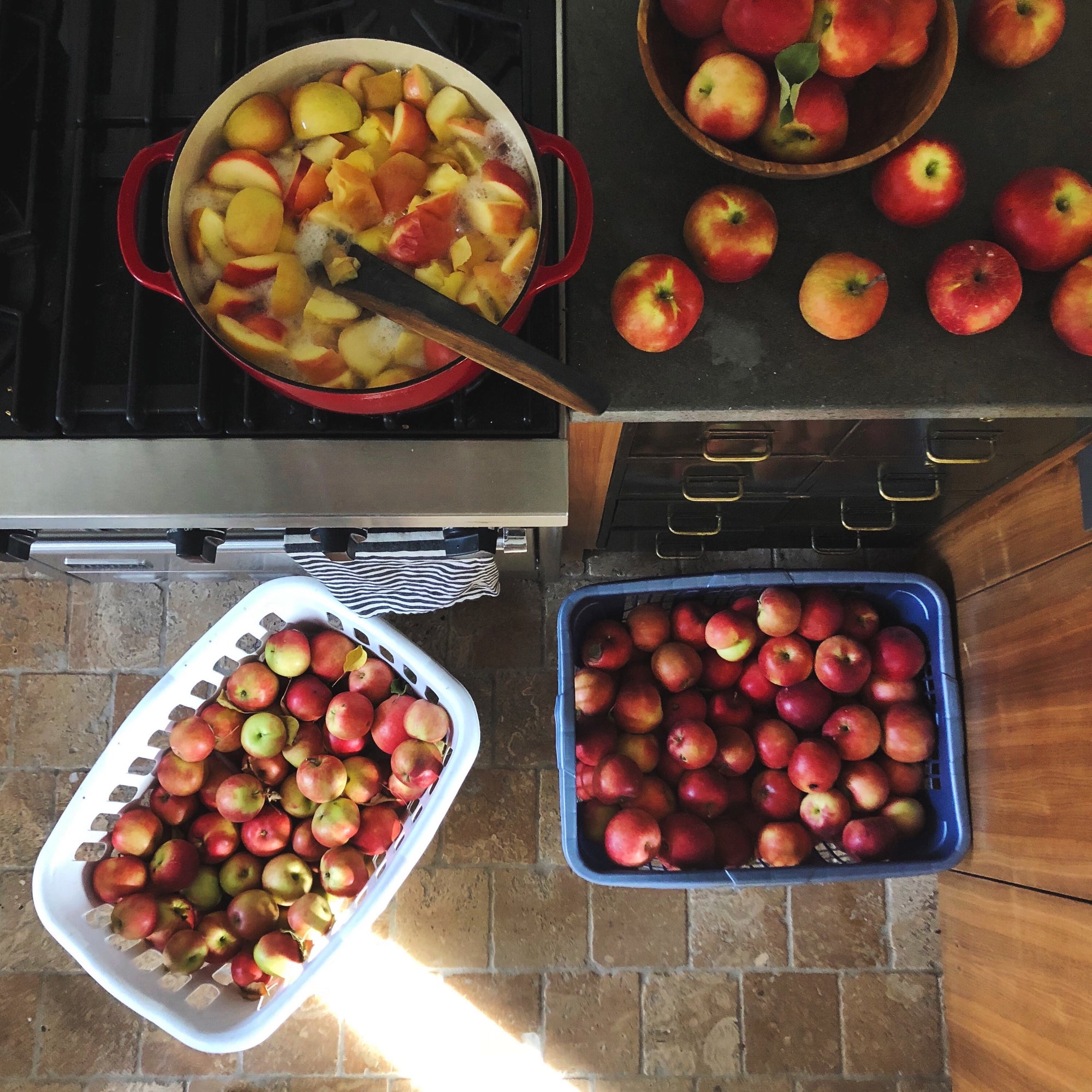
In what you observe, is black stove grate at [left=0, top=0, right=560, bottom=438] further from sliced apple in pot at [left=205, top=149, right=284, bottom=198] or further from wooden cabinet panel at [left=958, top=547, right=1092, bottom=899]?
wooden cabinet panel at [left=958, top=547, right=1092, bottom=899]

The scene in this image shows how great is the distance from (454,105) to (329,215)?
152 millimetres

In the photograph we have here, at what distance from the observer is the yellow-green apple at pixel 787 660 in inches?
50.1

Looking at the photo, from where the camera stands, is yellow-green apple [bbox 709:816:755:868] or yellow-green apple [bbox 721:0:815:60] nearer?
yellow-green apple [bbox 721:0:815:60]

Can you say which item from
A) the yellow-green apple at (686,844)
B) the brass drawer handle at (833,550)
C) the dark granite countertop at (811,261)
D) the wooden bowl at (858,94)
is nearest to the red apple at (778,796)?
the yellow-green apple at (686,844)

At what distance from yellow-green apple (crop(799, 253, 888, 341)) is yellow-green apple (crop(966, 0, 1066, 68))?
0.29m

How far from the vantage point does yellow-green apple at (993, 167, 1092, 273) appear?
2.54 feet

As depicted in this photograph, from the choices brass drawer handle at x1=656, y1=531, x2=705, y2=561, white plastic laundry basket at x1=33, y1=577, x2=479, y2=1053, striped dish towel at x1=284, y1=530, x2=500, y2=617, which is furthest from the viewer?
brass drawer handle at x1=656, y1=531, x2=705, y2=561

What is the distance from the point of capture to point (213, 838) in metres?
1.30

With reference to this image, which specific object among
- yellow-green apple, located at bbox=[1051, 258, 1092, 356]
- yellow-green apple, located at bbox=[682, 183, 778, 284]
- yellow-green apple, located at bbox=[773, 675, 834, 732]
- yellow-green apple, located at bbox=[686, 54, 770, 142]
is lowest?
yellow-green apple, located at bbox=[773, 675, 834, 732]

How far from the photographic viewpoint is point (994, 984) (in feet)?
4.12

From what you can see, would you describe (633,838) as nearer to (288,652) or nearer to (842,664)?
(842,664)

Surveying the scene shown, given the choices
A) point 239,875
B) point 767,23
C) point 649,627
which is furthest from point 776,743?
point 767,23

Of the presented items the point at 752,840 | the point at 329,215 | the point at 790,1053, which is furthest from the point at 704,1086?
the point at 329,215

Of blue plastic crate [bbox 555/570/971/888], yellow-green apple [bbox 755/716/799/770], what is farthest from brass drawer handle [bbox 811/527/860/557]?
yellow-green apple [bbox 755/716/799/770]
